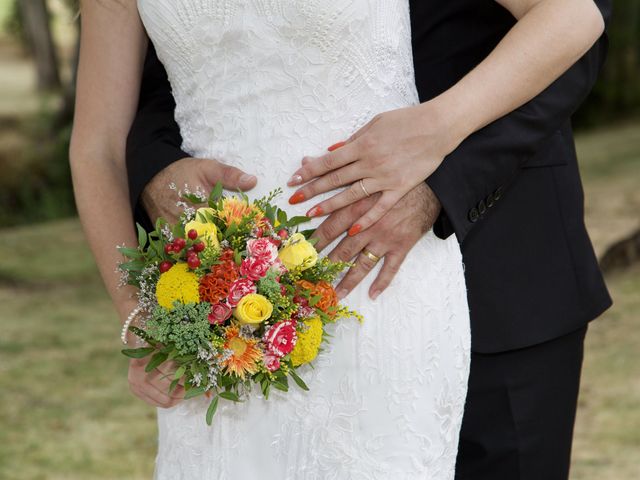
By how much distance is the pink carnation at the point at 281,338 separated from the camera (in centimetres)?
173

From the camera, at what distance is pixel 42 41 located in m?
18.5

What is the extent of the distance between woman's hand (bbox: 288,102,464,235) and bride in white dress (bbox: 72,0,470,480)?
0.34 feet

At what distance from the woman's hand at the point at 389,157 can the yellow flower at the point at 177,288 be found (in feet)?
1.15

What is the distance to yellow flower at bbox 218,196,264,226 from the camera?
1.78 metres

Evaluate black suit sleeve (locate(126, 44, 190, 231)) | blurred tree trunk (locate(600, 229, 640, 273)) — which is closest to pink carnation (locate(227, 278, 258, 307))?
black suit sleeve (locate(126, 44, 190, 231))

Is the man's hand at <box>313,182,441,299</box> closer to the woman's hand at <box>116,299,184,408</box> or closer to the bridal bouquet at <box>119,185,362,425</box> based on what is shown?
the bridal bouquet at <box>119,185,362,425</box>

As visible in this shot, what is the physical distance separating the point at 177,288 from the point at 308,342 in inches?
10.6

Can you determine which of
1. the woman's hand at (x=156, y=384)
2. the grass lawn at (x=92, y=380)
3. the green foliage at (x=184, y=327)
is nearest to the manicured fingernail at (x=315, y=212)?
the green foliage at (x=184, y=327)

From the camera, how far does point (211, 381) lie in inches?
69.6

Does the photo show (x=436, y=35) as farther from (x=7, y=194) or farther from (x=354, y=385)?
(x=7, y=194)

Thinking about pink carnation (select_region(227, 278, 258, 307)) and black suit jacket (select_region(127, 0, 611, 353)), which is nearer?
pink carnation (select_region(227, 278, 258, 307))

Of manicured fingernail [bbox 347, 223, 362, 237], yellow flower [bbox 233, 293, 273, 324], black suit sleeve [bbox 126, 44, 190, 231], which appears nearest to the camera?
yellow flower [bbox 233, 293, 273, 324]

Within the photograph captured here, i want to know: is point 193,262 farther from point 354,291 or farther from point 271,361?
point 354,291

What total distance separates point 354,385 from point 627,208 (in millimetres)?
7910
